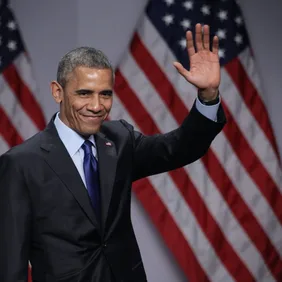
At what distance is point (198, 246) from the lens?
8.67 feet

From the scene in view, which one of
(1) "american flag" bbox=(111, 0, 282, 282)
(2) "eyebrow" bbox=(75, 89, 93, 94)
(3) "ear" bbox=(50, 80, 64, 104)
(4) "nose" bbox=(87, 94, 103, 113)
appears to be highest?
(3) "ear" bbox=(50, 80, 64, 104)

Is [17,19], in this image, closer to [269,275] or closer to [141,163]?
[141,163]

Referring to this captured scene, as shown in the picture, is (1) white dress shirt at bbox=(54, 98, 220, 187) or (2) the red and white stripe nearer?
(1) white dress shirt at bbox=(54, 98, 220, 187)

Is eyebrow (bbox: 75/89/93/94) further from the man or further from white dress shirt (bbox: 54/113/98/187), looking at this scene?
white dress shirt (bbox: 54/113/98/187)

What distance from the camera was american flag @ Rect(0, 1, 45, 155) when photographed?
2580 millimetres

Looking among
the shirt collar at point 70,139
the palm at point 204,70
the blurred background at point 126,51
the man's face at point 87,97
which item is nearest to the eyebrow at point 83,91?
the man's face at point 87,97

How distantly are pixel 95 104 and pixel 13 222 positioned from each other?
32cm

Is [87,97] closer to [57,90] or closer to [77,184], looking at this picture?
[57,90]

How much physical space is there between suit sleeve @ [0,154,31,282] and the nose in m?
0.21

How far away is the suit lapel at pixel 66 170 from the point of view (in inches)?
54.8

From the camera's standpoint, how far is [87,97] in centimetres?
138

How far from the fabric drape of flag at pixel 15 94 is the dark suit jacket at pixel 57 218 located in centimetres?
117

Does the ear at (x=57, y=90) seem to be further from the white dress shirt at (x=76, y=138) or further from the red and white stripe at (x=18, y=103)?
the red and white stripe at (x=18, y=103)

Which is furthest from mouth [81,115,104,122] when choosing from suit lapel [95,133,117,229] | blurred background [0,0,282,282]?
blurred background [0,0,282,282]
